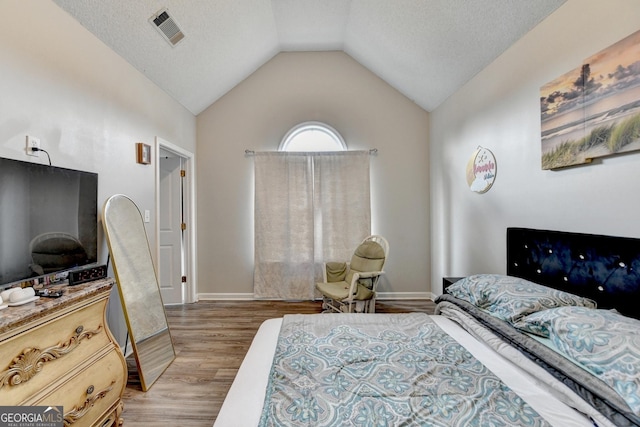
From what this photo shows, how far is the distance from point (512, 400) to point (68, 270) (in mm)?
2276

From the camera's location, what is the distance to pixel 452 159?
3283mm

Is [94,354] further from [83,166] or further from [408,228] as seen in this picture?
[408,228]

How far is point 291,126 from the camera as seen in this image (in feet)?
12.8

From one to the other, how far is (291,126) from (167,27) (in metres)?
1.80

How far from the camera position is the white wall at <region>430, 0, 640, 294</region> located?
5.00 feet

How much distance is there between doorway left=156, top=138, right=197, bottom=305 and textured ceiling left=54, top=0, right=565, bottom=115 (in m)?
0.88

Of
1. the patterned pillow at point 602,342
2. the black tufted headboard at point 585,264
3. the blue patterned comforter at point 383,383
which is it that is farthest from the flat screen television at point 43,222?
the black tufted headboard at point 585,264

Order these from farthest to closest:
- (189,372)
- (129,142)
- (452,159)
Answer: (452,159)
(129,142)
(189,372)

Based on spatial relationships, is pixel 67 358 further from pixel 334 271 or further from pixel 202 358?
pixel 334 271

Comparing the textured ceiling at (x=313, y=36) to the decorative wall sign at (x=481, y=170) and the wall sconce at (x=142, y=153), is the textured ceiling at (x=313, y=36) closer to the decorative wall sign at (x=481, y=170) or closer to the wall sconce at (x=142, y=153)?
the wall sconce at (x=142, y=153)

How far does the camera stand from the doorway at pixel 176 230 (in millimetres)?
3695

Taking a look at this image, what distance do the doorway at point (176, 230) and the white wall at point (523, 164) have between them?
3314 mm

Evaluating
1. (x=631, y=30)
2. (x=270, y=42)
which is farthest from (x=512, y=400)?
(x=270, y=42)

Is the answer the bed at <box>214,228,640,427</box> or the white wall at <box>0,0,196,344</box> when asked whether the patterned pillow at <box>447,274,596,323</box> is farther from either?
the white wall at <box>0,0,196,344</box>
